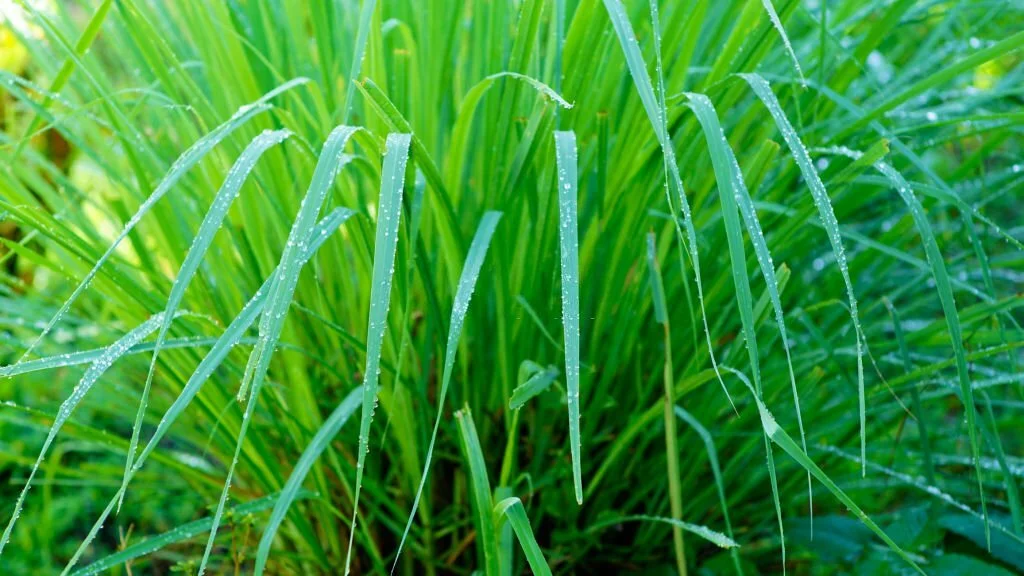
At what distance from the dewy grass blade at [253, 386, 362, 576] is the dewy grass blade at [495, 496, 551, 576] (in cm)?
18

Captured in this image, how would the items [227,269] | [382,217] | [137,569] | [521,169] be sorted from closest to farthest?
[382,217]
[521,169]
[227,269]
[137,569]

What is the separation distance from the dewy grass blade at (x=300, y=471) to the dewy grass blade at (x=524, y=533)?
0.18 m

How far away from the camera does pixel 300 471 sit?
87 cm

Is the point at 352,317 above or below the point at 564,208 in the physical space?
below

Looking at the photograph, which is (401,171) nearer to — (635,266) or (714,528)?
(635,266)

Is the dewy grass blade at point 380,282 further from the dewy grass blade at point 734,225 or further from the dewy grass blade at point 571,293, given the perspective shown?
the dewy grass blade at point 734,225

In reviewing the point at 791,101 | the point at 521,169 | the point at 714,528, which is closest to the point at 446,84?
the point at 521,169

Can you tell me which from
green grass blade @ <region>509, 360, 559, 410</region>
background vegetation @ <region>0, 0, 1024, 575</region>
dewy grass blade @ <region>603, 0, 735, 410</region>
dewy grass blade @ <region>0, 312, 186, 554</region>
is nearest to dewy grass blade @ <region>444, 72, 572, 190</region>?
background vegetation @ <region>0, 0, 1024, 575</region>

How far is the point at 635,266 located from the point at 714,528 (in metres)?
0.35

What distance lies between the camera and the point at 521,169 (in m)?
0.92

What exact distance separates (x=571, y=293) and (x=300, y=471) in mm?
339

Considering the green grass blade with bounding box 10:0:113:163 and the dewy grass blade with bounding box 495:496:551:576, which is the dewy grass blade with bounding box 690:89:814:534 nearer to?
the dewy grass blade with bounding box 495:496:551:576

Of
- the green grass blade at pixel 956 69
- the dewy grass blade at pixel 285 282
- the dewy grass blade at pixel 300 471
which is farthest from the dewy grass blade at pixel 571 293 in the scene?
the green grass blade at pixel 956 69

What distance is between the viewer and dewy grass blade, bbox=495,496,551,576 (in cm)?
77
